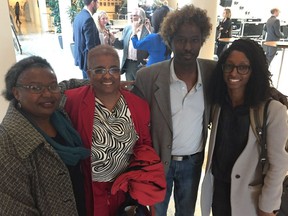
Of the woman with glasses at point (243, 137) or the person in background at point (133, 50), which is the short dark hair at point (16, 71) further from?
the person in background at point (133, 50)

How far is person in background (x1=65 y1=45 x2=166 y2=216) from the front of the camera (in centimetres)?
134

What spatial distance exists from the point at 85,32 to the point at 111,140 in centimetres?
295

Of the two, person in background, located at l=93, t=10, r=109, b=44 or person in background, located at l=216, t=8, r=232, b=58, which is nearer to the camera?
person in background, located at l=93, t=10, r=109, b=44

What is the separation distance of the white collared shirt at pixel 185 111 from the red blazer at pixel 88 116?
20 centimetres

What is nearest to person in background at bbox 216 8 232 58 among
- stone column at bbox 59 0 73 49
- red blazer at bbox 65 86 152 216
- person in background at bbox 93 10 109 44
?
person in background at bbox 93 10 109 44

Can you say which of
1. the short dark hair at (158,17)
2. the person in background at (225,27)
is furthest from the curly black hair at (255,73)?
the person in background at (225,27)

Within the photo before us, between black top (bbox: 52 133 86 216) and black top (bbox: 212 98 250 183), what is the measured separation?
2.73 ft

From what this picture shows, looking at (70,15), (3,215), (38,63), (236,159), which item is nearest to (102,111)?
(38,63)

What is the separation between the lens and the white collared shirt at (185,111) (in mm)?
1612

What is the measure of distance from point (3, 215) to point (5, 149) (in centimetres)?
26

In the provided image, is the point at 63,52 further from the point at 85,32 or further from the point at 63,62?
the point at 85,32

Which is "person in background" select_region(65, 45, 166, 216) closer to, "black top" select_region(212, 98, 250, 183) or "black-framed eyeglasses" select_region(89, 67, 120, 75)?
"black-framed eyeglasses" select_region(89, 67, 120, 75)

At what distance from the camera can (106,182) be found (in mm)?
1446

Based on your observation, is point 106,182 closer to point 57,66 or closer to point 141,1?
point 57,66
